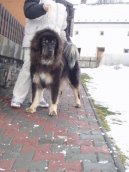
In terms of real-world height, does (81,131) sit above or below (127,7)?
below

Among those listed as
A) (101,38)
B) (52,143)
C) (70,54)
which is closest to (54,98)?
(70,54)

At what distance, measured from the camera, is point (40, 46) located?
228 inches

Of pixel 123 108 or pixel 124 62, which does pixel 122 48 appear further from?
pixel 123 108

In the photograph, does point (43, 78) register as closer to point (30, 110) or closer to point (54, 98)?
point (54, 98)

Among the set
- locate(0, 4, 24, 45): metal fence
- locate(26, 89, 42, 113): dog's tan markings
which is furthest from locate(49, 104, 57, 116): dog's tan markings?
locate(0, 4, 24, 45): metal fence

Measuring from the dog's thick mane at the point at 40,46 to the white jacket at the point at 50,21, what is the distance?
0.94 feet

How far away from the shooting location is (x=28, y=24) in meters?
6.32

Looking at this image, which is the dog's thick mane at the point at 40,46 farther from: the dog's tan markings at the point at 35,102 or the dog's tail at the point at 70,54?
the dog's tan markings at the point at 35,102

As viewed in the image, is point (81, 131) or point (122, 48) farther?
point (122, 48)

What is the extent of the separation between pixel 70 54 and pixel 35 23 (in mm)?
731

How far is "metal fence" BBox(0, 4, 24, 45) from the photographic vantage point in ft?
23.1

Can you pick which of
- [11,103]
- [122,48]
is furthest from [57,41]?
[122,48]

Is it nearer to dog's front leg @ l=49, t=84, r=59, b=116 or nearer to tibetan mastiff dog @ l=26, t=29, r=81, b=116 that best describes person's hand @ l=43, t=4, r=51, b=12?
tibetan mastiff dog @ l=26, t=29, r=81, b=116

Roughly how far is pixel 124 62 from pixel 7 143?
34.2 m
